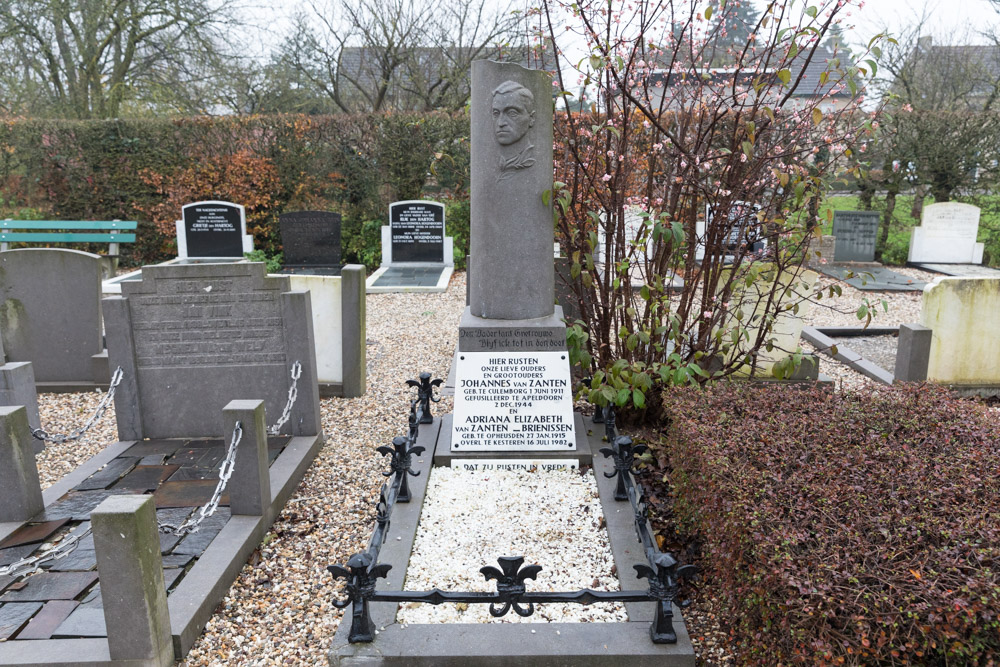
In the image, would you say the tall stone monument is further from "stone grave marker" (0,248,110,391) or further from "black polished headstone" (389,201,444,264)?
"black polished headstone" (389,201,444,264)

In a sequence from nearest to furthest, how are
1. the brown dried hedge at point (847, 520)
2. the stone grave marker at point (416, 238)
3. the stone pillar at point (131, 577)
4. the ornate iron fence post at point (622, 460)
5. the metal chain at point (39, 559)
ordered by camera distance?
the brown dried hedge at point (847, 520) → the stone pillar at point (131, 577) → the metal chain at point (39, 559) → the ornate iron fence post at point (622, 460) → the stone grave marker at point (416, 238)

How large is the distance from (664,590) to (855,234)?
46.2 ft

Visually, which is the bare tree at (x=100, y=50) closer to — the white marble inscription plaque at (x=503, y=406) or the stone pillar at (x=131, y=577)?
the white marble inscription plaque at (x=503, y=406)

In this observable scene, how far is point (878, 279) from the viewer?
12.7 metres

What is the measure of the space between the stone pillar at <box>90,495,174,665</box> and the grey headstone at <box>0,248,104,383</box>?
4.41 meters

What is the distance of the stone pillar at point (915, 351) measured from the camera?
637 centimetres

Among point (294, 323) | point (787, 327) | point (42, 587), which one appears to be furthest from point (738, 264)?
point (42, 587)

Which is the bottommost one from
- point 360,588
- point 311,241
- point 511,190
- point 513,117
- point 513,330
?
point 360,588

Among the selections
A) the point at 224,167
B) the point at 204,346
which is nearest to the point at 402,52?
the point at 224,167

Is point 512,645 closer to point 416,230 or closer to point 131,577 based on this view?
point 131,577

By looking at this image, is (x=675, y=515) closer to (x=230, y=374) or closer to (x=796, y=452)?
(x=796, y=452)

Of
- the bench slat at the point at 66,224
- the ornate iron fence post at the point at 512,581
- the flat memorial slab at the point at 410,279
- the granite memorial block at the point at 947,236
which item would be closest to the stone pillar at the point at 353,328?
the ornate iron fence post at the point at 512,581

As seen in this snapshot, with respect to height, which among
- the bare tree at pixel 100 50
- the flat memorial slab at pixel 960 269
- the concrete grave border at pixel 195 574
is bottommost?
the concrete grave border at pixel 195 574

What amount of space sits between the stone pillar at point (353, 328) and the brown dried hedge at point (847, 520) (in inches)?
132
